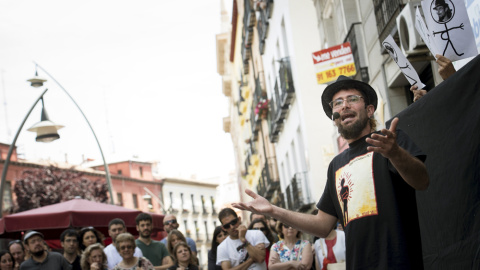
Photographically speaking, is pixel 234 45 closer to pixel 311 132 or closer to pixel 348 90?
pixel 311 132

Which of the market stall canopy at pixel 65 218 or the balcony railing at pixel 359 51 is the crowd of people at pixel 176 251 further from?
the balcony railing at pixel 359 51

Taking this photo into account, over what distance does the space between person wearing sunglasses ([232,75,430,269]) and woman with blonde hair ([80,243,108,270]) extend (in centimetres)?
591

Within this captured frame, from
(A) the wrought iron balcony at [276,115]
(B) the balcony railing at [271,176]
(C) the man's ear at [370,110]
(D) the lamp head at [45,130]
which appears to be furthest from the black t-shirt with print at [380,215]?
(B) the balcony railing at [271,176]

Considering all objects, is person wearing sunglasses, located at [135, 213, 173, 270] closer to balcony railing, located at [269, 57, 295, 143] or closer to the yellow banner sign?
the yellow banner sign

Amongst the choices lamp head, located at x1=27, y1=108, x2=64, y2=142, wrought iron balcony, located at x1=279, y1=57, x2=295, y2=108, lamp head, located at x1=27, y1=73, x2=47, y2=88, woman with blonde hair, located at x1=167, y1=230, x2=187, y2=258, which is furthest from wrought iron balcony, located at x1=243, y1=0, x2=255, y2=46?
woman with blonde hair, located at x1=167, y1=230, x2=187, y2=258

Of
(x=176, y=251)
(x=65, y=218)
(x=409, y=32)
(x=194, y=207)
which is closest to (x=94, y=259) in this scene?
(x=176, y=251)

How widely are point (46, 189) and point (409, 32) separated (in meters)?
44.8

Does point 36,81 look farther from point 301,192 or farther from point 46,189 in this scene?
point 46,189

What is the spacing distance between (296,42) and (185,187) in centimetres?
7359

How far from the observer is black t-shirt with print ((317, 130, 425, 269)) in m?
4.31

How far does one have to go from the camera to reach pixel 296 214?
489 cm

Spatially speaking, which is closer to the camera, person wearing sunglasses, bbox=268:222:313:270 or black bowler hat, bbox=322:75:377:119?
black bowler hat, bbox=322:75:377:119

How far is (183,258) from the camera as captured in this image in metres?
10.5

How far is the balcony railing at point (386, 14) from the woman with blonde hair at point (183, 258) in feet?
17.0
